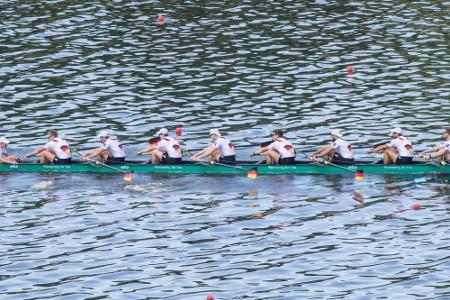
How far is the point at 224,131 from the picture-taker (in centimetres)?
5869

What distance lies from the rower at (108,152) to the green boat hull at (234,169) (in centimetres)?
40

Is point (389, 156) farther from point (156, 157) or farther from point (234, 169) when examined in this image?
point (156, 157)

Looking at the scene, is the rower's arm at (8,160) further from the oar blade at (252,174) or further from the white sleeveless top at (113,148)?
the oar blade at (252,174)

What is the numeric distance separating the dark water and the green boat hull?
0.50 metres

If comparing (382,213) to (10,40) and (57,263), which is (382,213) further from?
(10,40)

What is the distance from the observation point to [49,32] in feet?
246

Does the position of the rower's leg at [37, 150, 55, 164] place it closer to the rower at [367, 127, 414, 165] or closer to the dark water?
the dark water

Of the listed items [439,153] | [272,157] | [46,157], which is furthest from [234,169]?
[439,153]

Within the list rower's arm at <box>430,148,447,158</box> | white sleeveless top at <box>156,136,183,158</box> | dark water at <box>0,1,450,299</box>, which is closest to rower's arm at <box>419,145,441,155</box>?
rower's arm at <box>430,148,447,158</box>

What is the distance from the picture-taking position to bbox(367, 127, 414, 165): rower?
52000 mm

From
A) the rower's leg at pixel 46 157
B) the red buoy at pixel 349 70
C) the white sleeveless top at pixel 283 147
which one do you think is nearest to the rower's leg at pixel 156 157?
the rower's leg at pixel 46 157

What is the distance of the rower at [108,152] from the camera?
54500 mm

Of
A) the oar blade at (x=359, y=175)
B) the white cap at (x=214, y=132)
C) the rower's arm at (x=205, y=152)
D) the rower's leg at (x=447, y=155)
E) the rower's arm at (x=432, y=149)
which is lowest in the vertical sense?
the oar blade at (x=359, y=175)

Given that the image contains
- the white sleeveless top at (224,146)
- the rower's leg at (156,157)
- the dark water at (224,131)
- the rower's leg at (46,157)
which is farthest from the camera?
the rower's leg at (46,157)
